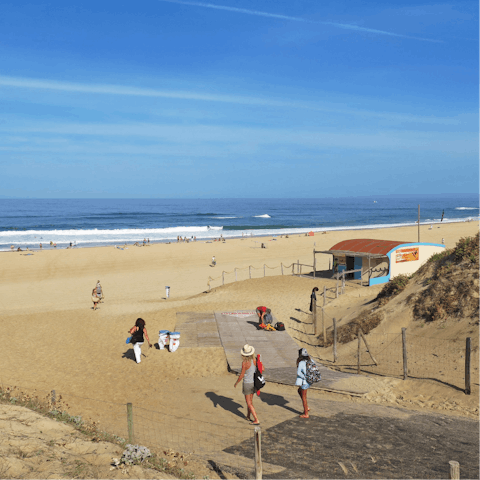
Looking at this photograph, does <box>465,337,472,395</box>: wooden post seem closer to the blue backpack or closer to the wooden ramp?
the wooden ramp

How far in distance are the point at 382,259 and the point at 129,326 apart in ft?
49.3

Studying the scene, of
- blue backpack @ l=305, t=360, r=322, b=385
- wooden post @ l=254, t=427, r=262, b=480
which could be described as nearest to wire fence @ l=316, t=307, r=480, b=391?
blue backpack @ l=305, t=360, r=322, b=385

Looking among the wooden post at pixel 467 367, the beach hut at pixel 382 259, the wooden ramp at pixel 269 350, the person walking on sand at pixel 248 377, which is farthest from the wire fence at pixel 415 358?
the beach hut at pixel 382 259

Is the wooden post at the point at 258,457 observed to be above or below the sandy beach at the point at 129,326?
above

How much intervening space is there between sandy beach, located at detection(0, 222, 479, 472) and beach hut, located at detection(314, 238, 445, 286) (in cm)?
197

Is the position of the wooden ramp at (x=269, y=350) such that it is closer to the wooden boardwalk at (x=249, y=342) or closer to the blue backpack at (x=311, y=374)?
the wooden boardwalk at (x=249, y=342)

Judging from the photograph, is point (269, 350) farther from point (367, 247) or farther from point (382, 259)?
point (367, 247)

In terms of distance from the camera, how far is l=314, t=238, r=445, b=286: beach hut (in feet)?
82.7

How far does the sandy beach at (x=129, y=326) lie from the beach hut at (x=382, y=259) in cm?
197

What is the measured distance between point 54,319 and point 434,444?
16.9 metres

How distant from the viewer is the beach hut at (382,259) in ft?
82.7

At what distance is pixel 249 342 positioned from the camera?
1548cm

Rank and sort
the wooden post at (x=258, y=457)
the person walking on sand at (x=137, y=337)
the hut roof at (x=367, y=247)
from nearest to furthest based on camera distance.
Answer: the wooden post at (x=258, y=457)
the person walking on sand at (x=137, y=337)
the hut roof at (x=367, y=247)

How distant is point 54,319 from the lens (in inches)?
782
